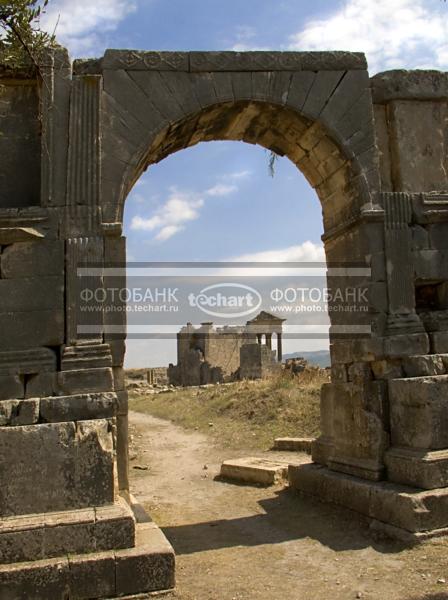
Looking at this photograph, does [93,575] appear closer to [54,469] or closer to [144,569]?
[144,569]

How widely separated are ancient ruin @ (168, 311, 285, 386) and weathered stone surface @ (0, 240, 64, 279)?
78.8 feet

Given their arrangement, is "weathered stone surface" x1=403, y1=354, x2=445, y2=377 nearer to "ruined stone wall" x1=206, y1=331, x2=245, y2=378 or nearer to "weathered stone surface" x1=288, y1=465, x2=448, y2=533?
"weathered stone surface" x1=288, y1=465, x2=448, y2=533

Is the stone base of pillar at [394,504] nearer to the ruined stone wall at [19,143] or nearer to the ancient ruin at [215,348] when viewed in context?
the ruined stone wall at [19,143]

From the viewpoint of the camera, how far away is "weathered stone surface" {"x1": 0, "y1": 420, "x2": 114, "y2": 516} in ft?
14.4

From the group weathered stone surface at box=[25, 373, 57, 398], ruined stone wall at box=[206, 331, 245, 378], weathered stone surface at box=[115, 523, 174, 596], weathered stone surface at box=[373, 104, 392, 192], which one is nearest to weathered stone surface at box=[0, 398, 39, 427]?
weathered stone surface at box=[25, 373, 57, 398]

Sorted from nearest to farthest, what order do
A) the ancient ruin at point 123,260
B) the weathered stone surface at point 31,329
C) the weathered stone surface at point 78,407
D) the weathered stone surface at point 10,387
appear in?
the ancient ruin at point 123,260 < the weathered stone surface at point 78,407 < the weathered stone surface at point 10,387 < the weathered stone surface at point 31,329

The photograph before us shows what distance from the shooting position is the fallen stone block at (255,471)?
783 centimetres

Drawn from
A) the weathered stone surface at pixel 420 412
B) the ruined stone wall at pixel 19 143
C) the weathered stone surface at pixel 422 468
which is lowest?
the weathered stone surface at pixel 422 468

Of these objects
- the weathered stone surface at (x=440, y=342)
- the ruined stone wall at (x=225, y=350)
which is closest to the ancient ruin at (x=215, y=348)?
the ruined stone wall at (x=225, y=350)

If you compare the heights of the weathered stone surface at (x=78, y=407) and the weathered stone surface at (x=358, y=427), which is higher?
the weathered stone surface at (x=78, y=407)

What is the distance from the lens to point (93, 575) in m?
4.05

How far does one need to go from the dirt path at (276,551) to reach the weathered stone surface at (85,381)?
5.67ft

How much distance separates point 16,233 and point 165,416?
13.3 metres

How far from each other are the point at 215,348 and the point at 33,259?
27.5m
